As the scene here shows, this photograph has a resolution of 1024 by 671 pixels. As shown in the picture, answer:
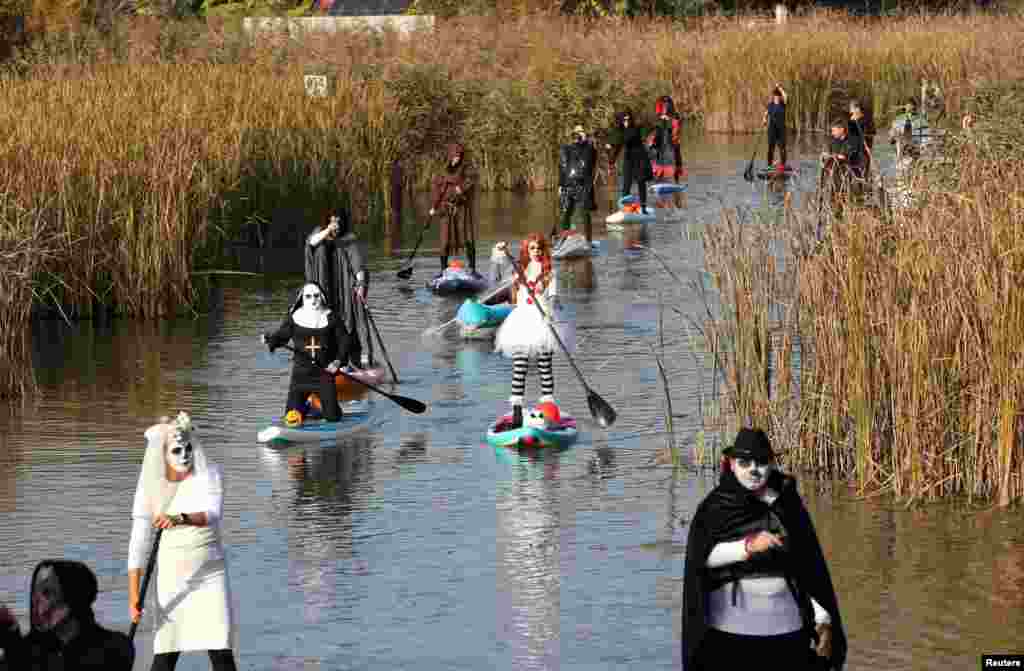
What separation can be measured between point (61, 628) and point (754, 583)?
8.52ft

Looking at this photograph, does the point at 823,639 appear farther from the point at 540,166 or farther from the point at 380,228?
the point at 540,166

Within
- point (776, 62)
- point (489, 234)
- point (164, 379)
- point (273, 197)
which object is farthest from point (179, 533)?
point (776, 62)

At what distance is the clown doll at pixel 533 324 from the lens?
1562 cm

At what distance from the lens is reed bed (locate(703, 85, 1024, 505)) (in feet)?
40.3

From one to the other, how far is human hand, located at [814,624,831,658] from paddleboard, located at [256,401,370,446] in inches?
320

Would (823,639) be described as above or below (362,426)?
above

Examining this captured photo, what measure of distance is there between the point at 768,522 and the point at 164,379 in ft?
37.7

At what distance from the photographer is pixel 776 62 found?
48.8 meters

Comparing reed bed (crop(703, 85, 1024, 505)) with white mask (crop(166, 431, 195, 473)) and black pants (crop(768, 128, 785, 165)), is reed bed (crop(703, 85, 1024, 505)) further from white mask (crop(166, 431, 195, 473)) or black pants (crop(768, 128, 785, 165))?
black pants (crop(768, 128, 785, 165))

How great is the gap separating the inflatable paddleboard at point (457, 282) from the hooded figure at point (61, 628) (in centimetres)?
1786

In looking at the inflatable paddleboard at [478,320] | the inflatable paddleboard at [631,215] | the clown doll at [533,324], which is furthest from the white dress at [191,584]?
the inflatable paddleboard at [631,215]

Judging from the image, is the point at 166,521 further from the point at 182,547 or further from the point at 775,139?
the point at 775,139

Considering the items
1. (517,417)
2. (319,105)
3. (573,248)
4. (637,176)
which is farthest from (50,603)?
(637,176)

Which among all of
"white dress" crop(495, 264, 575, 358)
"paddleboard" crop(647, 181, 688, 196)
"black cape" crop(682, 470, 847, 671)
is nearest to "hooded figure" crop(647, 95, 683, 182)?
"paddleboard" crop(647, 181, 688, 196)
